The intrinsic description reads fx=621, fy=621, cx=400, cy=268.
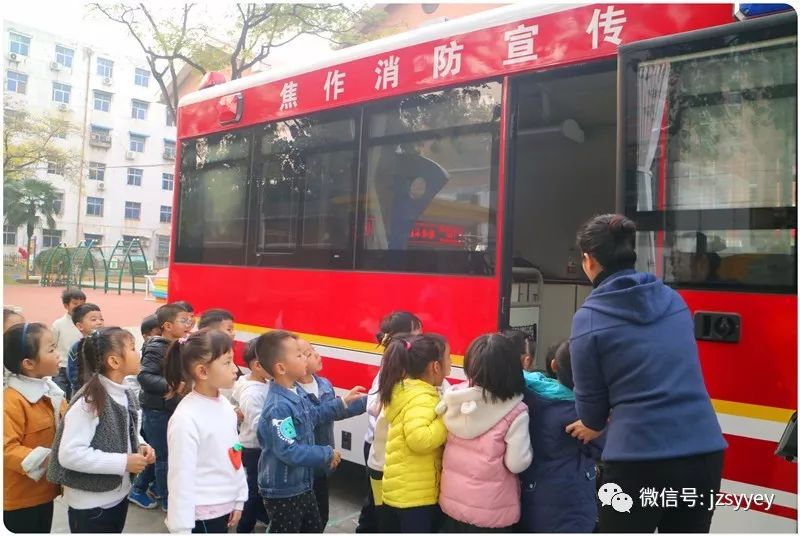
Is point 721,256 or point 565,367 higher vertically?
point 721,256

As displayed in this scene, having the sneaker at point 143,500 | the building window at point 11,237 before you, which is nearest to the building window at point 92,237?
the building window at point 11,237

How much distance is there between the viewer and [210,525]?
2432 mm

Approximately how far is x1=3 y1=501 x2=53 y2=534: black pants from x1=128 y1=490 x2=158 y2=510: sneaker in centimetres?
138

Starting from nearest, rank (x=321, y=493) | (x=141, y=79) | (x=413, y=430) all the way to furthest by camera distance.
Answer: (x=413, y=430), (x=321, y=493), (x=141, y=79)

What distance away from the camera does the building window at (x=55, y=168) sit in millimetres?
27720

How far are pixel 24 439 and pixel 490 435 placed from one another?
200cm

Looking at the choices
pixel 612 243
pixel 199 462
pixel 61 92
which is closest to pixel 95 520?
pixel 199 462

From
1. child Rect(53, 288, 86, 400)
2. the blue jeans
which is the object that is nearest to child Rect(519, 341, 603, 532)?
the blue jeans

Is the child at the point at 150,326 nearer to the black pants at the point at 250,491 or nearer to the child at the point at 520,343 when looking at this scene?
the black pants at the point at 250,491

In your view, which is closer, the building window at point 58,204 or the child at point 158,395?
the child at point 158,395

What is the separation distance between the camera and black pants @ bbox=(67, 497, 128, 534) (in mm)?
2576

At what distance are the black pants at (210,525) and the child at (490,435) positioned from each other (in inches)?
36.7

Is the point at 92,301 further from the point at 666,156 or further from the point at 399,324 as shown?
the point at 666,156

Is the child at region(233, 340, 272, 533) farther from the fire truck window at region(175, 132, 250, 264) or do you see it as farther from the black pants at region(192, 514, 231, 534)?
the fire truck window at region(175, 132, 250, 264)
